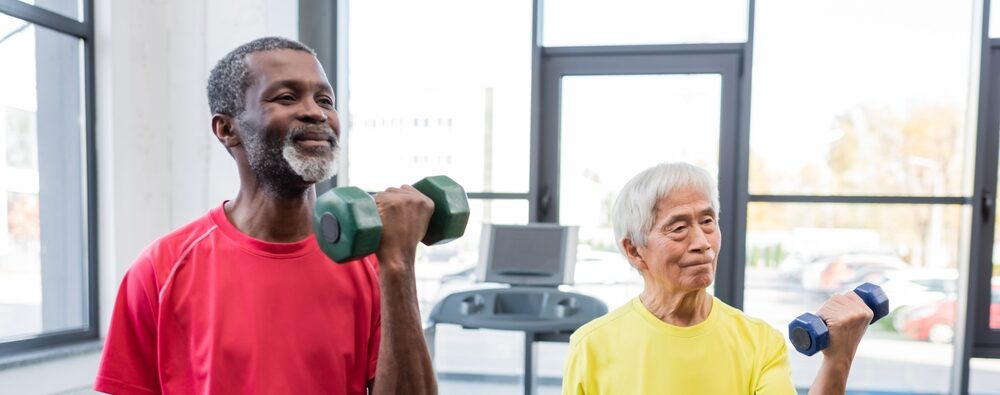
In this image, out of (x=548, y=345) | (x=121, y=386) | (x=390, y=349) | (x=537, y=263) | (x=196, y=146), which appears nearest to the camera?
(x=390, y=349)

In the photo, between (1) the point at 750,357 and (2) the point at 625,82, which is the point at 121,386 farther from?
(2) the point at 625,82

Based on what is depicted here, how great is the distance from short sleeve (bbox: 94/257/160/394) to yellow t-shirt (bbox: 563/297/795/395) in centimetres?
79

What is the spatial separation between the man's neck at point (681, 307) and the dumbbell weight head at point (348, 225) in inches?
27.4

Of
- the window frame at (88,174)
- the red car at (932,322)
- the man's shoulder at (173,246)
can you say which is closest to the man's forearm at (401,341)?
the man's shoulder at (173,246)

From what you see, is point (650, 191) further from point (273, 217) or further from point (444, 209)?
point (273, 217)

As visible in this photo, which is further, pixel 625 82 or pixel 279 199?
pixel 625 82

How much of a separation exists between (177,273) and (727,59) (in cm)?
267

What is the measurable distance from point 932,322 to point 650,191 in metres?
2.61

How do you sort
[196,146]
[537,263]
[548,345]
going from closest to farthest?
[537,263]
[196,146]
[548,345]

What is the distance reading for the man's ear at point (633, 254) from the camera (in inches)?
51.8

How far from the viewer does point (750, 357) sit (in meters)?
1.23

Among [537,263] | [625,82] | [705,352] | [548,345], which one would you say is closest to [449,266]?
[548,345]

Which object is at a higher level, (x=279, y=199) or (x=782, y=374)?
(x=279, y=199)

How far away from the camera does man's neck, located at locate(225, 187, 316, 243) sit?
107 centimetres
